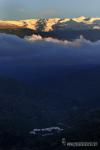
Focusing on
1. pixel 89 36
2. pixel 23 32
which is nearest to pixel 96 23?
pixel 89 36

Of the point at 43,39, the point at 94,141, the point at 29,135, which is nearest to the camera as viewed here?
the point at 94,141

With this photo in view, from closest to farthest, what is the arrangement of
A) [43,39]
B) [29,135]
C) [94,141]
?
[94,141]
[43,39]
[29,135]

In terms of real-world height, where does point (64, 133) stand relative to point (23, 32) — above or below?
below

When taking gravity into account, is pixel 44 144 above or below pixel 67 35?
below

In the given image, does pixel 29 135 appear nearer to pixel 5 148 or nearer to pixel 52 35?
pixel 5 148

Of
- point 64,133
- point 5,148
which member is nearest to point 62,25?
point 64,133

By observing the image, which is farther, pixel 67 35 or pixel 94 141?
pixel 67 35

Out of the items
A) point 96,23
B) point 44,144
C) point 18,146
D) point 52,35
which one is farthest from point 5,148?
point 96,23

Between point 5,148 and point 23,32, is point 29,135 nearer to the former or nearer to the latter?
point 5,148

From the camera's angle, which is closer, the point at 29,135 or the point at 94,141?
the point at 94,141
